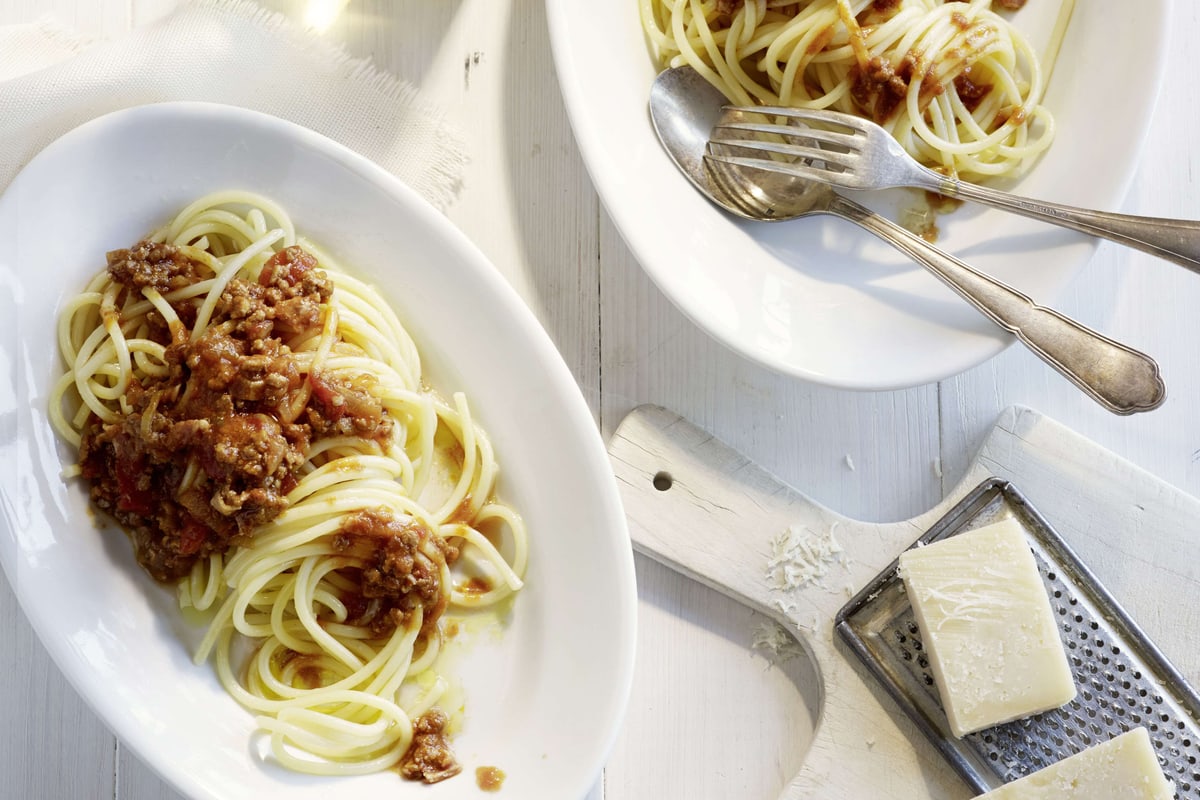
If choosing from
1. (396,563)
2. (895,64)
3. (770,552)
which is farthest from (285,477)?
(895,64)

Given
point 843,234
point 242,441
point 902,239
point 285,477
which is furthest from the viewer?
point 843,234

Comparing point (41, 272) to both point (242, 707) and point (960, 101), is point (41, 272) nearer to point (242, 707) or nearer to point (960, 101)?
point (242, 707)

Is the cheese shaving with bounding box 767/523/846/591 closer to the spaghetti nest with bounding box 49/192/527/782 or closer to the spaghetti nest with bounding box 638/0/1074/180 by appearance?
the spaghetti nest with bounding box 49/192/527/782

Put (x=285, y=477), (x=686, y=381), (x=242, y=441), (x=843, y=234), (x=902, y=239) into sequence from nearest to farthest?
(x=242, y=441), (x=285, y=477), (x=902, y=239), (x=843, y=234), (x=686, y=381)

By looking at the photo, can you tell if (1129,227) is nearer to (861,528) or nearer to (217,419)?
(861,528)

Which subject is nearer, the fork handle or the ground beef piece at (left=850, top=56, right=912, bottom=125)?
the fork handle

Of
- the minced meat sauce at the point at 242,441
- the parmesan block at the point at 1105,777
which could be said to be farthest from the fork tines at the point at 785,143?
the parmesan block at the point at 1105,777

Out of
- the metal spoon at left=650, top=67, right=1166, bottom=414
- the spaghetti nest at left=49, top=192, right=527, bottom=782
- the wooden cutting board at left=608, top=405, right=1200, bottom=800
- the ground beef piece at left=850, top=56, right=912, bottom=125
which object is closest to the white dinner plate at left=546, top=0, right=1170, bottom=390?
the metal spoon at left=650, top=67, right=1166, bottom=414
